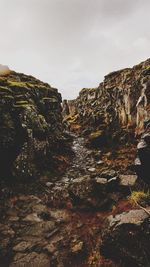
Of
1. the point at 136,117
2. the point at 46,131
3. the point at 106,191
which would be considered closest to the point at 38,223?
the point at 106,191

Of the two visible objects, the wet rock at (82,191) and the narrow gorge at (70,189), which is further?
the wet rock at (82,191)

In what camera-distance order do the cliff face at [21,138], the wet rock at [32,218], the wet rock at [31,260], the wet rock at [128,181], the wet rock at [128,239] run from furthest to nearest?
the cliff face at [21,138] → the wet rock at [128,181] → the wet rock at [32,218] → the wet rock at [31,260] → the wet rock at [128,239]

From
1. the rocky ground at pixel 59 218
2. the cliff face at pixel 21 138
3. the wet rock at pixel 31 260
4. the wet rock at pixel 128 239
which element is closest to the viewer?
the wet rock at pixel 128 239

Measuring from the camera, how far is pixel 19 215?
11.6 meters

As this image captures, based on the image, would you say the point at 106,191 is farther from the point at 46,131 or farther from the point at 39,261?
the point at 46,131

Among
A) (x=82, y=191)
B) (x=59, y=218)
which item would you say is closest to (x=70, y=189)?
(x=82, y=191)

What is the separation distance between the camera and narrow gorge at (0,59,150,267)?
837cm

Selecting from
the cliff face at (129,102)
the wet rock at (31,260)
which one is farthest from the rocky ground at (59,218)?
the cliff face at (129,102)

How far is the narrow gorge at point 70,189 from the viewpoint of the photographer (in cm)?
837

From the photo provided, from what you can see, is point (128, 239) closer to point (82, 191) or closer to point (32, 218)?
point (82, 191)

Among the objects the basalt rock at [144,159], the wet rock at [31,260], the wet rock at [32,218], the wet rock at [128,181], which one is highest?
the basalt rock at [144,159]

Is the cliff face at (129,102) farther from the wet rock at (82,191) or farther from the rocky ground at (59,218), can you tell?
the wet rock at (82,191)

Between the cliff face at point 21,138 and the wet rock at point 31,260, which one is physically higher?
the cliff face at point 21,138

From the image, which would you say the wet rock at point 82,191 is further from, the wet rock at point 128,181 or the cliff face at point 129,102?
the cliff face at point 129,102
